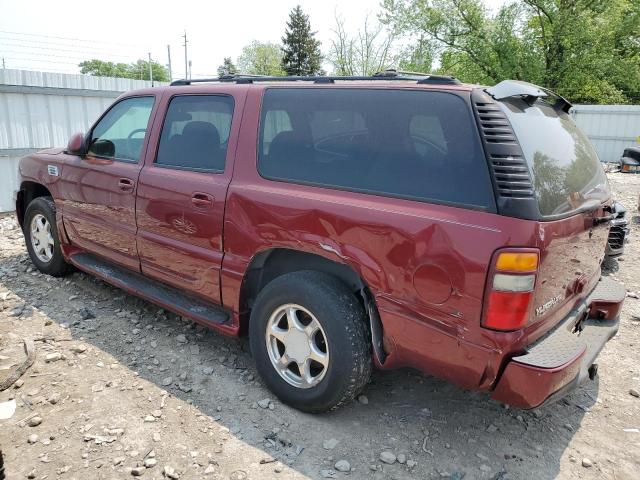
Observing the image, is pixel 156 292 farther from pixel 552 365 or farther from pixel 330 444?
pixel 552 365

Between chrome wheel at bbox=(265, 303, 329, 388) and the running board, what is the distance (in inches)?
17.2

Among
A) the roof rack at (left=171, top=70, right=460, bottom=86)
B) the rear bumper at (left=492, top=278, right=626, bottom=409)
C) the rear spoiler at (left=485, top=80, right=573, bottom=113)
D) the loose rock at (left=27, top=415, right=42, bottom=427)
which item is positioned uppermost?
the roof rack at (left=171, top=70, right=460, bottom=86)

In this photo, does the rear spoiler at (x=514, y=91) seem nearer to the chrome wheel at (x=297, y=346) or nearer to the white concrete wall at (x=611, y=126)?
the chrome wheel at (x=297, y=346)

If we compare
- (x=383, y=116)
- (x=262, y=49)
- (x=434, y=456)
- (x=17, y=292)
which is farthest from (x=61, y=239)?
(x=262, y=49)

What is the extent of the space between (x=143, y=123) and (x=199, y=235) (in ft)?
4.12

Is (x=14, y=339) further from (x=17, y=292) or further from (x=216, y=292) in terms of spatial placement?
(x=216, y=292)

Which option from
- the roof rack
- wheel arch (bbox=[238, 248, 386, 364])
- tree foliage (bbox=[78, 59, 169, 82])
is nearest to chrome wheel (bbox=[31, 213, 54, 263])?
the roof rack

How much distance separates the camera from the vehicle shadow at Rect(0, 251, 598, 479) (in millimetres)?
2562

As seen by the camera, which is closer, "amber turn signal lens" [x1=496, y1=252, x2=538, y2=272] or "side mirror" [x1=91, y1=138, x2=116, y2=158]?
"amber turn signal lens" [x1=496, y1=252, x2=538, y2=272]

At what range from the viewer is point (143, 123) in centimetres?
387

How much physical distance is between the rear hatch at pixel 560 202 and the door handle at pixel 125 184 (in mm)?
2707

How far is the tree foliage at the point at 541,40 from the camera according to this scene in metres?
21.6

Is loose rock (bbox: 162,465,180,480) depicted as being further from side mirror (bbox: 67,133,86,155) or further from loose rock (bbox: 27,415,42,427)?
side mirror (bbox: 67,133,86,155)

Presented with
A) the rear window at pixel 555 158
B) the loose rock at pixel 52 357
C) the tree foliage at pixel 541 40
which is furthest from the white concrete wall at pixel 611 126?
the loose rock at pixel 52 357
